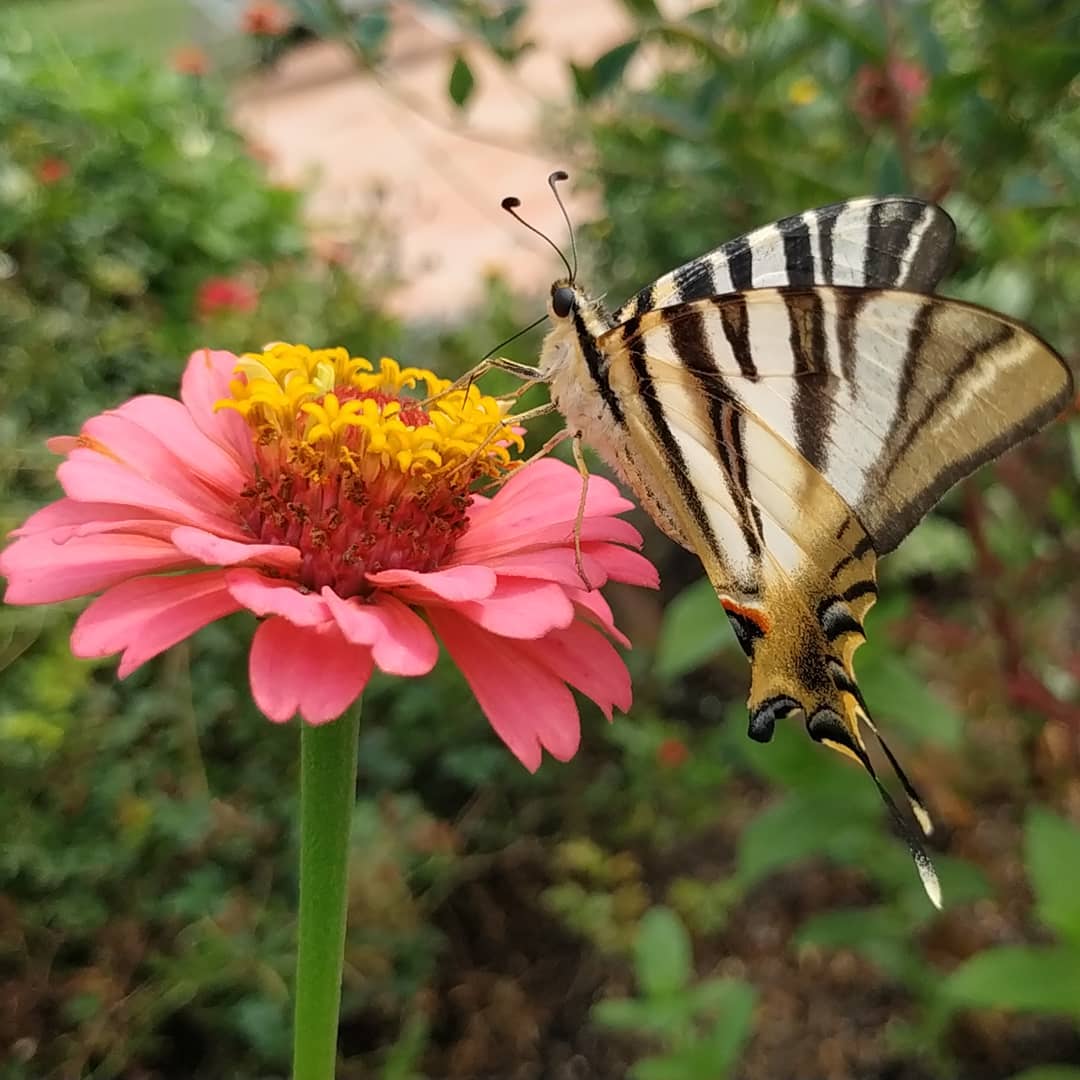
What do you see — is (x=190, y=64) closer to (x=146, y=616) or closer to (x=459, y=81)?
(x=459, y=81)

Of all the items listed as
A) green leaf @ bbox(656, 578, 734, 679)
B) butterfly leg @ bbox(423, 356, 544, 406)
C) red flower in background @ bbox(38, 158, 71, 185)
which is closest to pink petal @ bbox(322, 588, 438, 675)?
butterfly leg @ bbox(423, 356, 544, 406)

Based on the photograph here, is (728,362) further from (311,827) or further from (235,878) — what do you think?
(235,878)

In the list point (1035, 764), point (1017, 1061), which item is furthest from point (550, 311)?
point (1017, 1061)

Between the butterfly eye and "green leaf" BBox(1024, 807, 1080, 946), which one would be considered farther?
"green leaf" BBox(1024, 807, 1080, 946)

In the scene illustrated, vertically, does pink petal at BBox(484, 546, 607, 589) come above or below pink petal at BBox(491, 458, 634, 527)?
above

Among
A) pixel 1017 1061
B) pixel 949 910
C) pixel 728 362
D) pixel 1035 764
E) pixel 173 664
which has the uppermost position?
pixel 728 362

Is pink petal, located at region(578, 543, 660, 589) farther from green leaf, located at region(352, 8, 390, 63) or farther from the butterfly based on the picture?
green leaf, located at region(352, 8, 390, 63)
